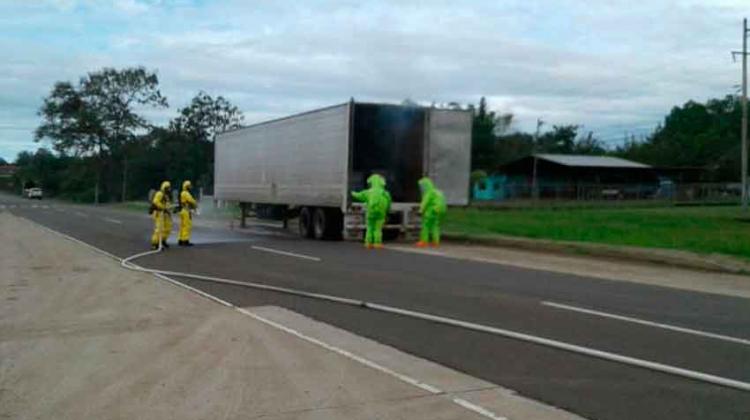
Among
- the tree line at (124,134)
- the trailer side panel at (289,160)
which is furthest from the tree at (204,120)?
the trailer side panel at (289,160)

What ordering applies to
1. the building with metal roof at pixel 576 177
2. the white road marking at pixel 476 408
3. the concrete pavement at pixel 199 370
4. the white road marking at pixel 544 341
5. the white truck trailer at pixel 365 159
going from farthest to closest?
the building with metal roof at pixel 576 177
the white truck trailer at pixel 365 159
the white road marking at pixel 544 341
the concrete pavement at pixel 199 370
the white road marking at pixel 476 408

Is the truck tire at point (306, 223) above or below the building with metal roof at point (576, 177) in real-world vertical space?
below

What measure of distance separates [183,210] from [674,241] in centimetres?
1218

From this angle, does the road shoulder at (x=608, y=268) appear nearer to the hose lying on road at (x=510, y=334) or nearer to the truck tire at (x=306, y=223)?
the truck tire at (x=306, y=223)

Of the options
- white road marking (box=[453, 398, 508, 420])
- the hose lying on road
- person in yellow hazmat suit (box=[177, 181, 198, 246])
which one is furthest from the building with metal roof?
white road marking (box=[453, 398, 508, 420])

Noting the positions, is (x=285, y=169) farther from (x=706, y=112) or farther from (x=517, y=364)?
(x=706, y=112)

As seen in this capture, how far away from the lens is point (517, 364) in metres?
7.93

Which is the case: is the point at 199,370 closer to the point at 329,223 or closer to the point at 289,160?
the point at 329,223

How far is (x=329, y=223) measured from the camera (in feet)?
84.4

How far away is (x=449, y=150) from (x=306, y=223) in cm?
519

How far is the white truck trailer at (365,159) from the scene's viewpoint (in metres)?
23.7

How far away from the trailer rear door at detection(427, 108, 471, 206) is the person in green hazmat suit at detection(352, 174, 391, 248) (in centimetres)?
221

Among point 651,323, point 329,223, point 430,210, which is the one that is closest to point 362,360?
point 651,323

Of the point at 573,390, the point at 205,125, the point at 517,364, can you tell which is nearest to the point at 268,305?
the point at 517,364
